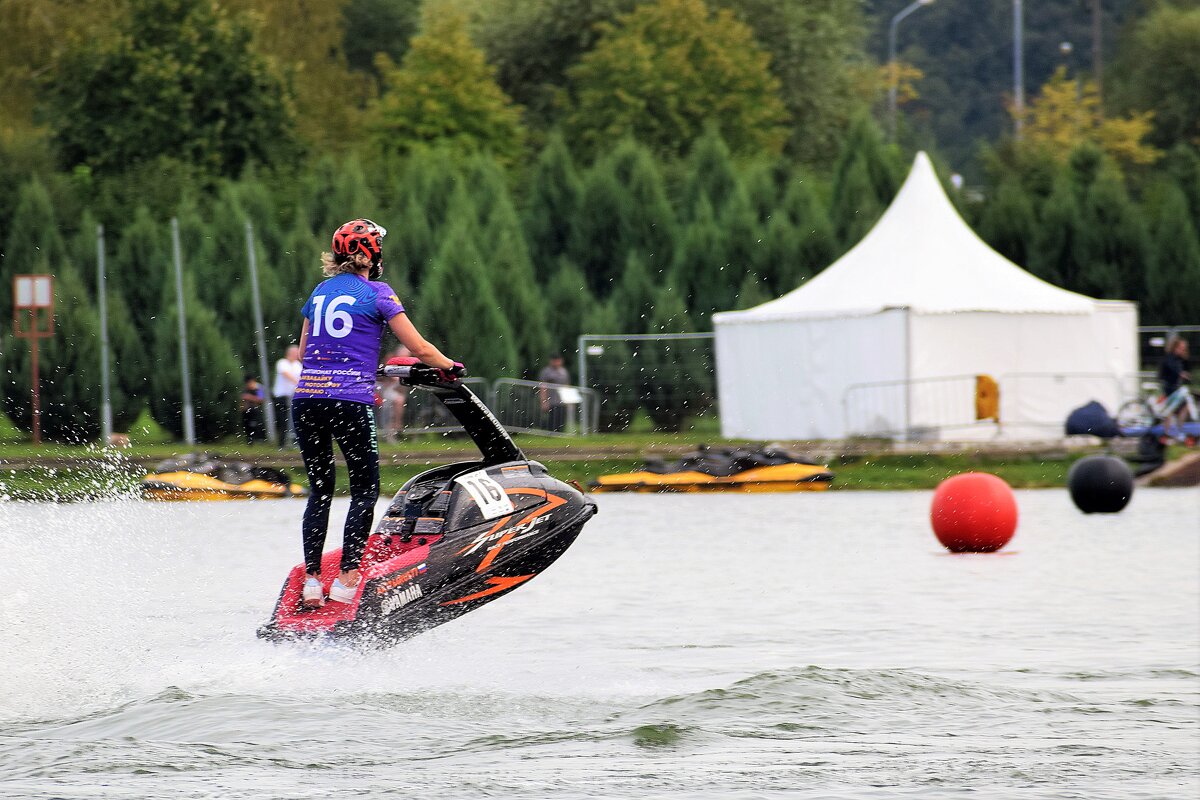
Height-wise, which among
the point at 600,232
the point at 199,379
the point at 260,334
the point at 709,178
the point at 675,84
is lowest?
the point at 199,379

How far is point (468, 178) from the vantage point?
128ft

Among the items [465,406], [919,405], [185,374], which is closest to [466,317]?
[185,374]

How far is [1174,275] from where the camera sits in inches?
1331

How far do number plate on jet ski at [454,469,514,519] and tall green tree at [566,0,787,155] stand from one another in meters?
42.6

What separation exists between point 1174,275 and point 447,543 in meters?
26.7

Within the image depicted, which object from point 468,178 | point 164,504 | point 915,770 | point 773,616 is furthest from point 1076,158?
point 915,770

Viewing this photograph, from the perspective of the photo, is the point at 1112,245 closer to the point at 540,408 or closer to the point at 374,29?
the point at 540,408

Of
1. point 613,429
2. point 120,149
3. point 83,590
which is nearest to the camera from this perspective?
point 83,590

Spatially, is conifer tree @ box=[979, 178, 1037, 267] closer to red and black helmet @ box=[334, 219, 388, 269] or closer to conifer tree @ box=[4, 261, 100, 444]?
conifer tree @ box=[4, 261, 100, 444]

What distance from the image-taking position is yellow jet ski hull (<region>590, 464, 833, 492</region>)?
22.4 m

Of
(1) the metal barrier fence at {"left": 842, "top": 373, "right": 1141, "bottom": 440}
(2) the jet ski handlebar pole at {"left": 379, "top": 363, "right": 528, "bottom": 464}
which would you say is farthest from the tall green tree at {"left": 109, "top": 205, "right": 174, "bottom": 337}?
(2) the jet ski handlebar pole at {"left": 379, "top": 363, "right": 528, "bottom": 464}

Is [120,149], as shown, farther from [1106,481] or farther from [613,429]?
[1106,481]

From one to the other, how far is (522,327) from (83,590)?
66.4 feet

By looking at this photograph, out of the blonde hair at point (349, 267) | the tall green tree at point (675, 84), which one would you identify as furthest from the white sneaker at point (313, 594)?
the tall green tree at point (675, 84)
